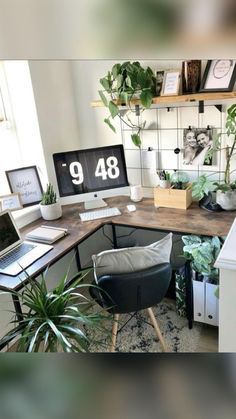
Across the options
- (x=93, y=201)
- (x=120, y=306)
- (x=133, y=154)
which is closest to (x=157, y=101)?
(x=133, y=154)

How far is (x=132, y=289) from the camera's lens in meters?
1.67

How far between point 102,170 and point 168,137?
0.56 metres

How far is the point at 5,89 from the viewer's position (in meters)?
2.34

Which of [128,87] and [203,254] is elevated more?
[128,87]

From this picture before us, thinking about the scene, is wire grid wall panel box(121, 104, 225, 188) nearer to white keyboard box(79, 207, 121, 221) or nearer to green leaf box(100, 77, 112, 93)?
green leaf box(100, 77, 112, 93)

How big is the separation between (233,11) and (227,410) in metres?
0.21

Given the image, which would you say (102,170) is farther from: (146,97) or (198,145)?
(198,145)

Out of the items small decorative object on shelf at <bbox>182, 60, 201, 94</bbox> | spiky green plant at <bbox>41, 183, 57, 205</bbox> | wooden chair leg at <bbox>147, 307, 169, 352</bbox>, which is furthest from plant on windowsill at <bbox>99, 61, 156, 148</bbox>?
wooden chair leg at <bbox>147, 307, 169, 352</bbox>

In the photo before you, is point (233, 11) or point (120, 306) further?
point (120, 306)

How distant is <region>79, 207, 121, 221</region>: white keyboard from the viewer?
231 centimetres

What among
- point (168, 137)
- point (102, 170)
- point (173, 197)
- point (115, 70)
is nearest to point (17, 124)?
point (102, 170)

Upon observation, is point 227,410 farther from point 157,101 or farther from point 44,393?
point 157,101

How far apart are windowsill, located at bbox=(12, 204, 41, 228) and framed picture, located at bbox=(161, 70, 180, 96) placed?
47.4 inches

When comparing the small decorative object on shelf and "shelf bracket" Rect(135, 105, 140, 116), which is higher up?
the small decorative object on shelf
